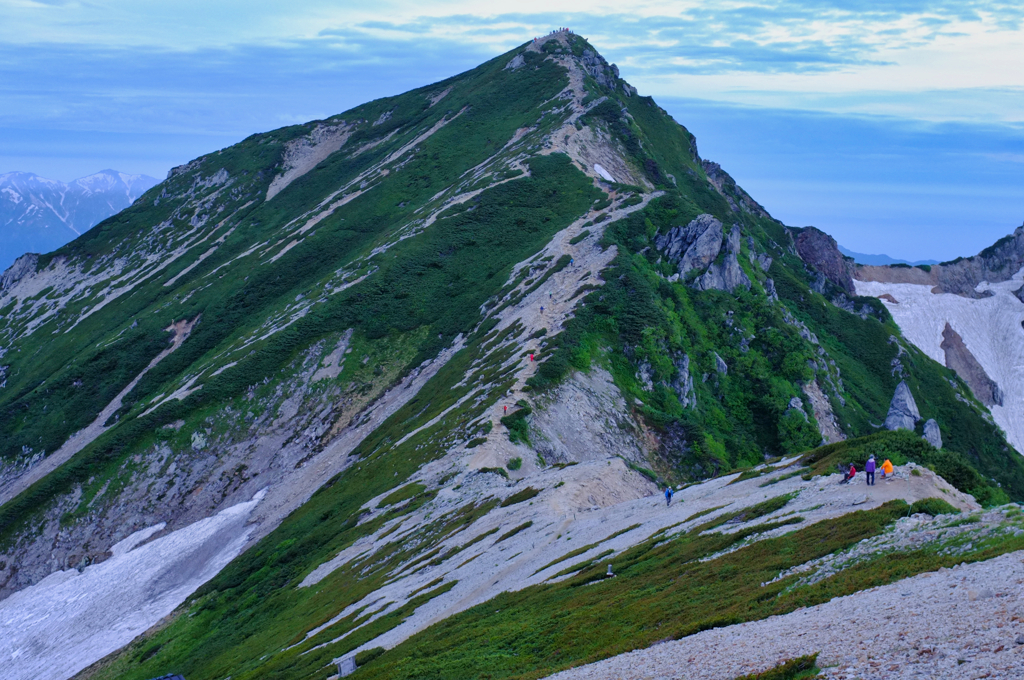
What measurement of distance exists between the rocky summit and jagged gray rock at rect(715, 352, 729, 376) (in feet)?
1.53

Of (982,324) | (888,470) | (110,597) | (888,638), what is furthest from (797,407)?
(982,324)

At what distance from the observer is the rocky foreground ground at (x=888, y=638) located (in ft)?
52.2

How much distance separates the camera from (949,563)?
2039 cm

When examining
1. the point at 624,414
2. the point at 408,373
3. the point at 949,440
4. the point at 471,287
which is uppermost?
the point at 471,287

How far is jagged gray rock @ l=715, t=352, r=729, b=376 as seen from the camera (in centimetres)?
7581

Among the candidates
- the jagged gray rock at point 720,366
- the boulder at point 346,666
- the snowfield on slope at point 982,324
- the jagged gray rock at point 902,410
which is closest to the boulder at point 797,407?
the jagged gray rock at point 720,366

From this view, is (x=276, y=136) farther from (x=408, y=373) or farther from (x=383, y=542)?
(x=383, y=542)

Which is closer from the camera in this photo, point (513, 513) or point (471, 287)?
point (513, 513)

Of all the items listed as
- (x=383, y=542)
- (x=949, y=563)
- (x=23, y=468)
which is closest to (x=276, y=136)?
(x=23, y=468)

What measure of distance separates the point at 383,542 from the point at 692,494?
70.7 ft

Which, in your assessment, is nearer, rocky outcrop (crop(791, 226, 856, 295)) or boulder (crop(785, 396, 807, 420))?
boulder (crop(785, 396, 807, 420))

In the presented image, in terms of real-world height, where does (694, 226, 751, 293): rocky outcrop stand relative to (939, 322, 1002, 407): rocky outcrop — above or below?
above

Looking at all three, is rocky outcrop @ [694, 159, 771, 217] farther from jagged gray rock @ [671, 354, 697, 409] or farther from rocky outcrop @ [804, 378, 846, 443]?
jagged gray rock @ [671, 354, 697, 409]

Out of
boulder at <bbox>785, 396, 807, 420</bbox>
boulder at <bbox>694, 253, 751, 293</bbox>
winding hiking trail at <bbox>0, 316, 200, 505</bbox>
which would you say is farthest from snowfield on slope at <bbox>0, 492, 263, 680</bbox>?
boulder at <bbox>694, 253, 751, 293</bbox>
